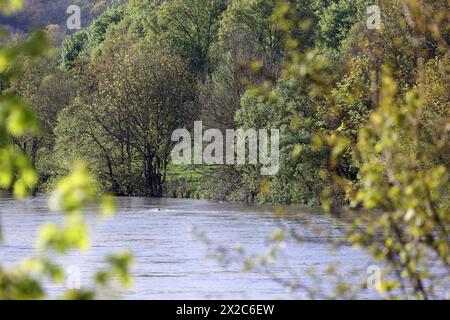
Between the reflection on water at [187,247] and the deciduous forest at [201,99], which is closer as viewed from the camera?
the reflection on water at [187,247]

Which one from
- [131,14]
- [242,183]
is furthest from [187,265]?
[131,14]

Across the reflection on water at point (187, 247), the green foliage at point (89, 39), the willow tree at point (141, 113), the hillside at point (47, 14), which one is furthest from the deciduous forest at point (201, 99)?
the hillside at point (47, 14)

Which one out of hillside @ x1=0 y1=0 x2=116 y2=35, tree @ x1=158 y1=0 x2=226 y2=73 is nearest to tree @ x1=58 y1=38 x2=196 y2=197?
tree @ x1=158 y1=0 x2=226 y2=73

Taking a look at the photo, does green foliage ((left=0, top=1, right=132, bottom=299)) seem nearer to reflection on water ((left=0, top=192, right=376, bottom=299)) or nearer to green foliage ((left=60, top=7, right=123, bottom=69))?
reflection on water ((left=0, top=192, right=376, bottom=299))

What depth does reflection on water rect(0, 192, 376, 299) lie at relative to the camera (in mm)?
18109

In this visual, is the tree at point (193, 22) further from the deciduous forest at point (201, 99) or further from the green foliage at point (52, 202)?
the green foliage at point (52, 202)

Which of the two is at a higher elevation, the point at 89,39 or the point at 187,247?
the point at 89,39

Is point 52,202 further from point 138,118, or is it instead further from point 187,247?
point 138,118

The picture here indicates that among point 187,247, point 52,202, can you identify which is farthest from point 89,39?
point 52,202

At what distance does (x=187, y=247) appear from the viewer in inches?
995

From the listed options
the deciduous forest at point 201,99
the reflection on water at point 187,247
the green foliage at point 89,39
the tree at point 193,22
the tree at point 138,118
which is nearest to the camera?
the reflection on water at point 187,247

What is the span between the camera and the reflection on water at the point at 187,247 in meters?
18.1

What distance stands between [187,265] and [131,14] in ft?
201
